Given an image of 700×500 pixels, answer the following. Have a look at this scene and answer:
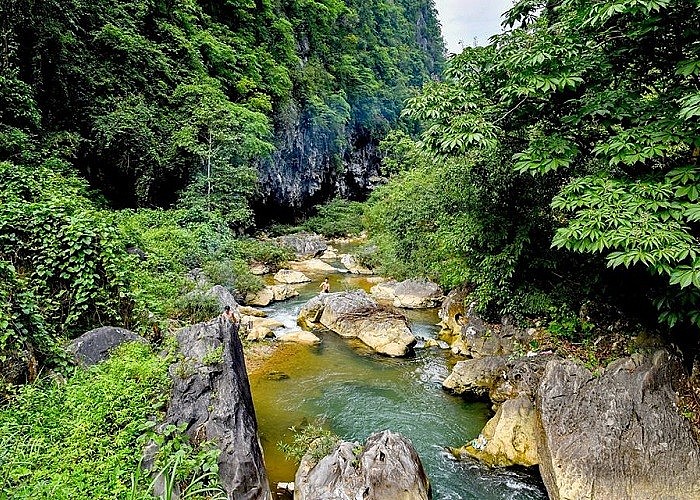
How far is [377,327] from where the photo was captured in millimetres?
10531

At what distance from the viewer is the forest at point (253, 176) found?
15.1 feet

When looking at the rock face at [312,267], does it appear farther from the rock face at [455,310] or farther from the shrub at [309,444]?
the shrub at [309,444]

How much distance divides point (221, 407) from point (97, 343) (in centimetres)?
193

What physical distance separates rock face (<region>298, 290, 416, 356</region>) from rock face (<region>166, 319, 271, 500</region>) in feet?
16.1

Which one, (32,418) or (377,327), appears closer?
(32,418)

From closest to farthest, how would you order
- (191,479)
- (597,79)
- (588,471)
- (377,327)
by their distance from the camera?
1. (191,479)
2. (588,471)
3. (597,79)
4. (377,327)

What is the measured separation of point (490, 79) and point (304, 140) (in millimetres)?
19800

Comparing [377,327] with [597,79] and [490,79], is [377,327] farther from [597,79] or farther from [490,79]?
[597,79]

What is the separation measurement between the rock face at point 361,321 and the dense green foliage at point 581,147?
223cm

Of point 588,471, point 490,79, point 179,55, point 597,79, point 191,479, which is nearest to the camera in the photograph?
point 191,479

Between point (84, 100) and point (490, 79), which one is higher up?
point (84, 100)

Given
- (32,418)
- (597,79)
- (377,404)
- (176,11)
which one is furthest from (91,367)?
(176,11)

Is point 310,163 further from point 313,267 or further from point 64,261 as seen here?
point 64,261

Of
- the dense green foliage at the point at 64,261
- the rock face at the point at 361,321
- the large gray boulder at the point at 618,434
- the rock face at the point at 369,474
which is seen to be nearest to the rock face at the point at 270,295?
the rock face at the point at 361,321
